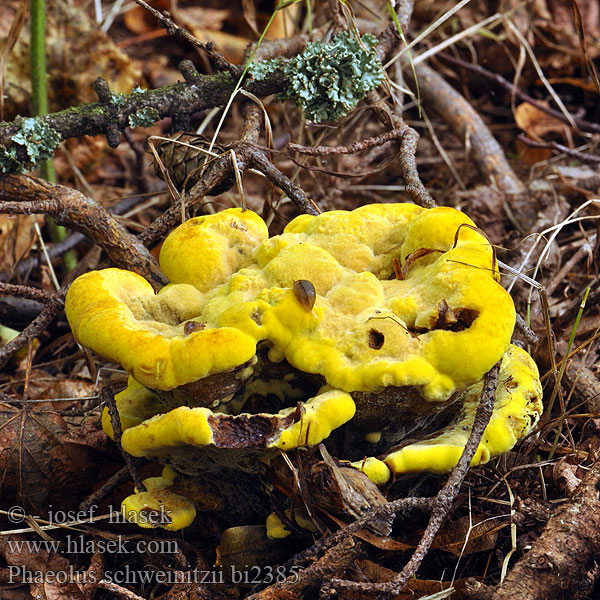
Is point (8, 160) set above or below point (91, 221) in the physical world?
above

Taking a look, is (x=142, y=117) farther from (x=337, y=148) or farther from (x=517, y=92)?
(x=517, y=92)

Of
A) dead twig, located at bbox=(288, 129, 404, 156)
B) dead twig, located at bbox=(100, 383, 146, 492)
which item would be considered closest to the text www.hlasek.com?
dead twig, located at bbox=(100, 383, 146, 492)

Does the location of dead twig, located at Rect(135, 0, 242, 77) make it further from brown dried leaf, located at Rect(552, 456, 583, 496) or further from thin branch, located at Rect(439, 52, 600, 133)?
thin branch, located at Rect(439, 52, 600, 133)

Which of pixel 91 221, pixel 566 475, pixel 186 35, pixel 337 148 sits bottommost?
pixel 566 475

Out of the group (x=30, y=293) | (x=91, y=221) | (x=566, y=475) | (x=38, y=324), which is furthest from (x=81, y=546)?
(x=566, y=475)

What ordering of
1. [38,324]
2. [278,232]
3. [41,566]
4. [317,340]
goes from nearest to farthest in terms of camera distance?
1. [317,340]
2. [41,566]
3. [38,324]
4. [278,232]

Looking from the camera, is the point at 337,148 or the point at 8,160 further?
the point at 337,148

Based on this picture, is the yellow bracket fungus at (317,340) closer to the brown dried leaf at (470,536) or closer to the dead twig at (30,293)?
the brown dried leaf at (470,536)
